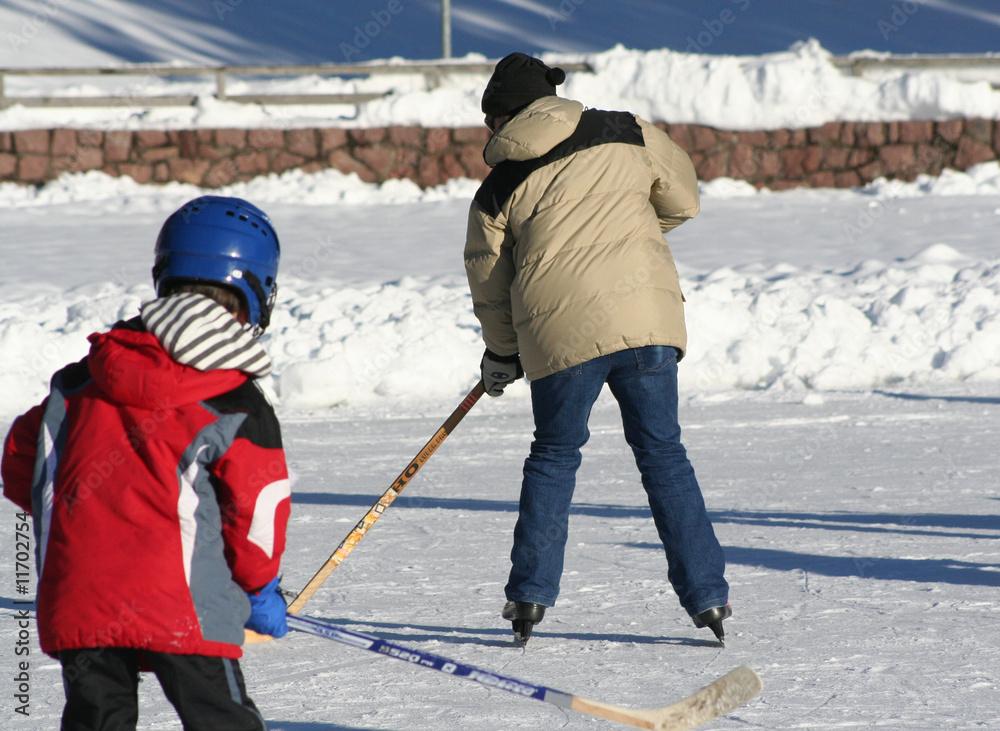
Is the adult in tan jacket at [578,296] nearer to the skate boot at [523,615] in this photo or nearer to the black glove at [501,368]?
the skate boot at [523,615]

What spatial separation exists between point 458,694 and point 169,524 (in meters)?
1.35

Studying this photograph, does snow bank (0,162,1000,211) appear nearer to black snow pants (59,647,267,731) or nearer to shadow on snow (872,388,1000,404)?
shadow on snow (872,388,1000,404)

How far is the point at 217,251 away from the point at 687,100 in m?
12.3

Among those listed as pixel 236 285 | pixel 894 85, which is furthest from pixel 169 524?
pixel 894 85

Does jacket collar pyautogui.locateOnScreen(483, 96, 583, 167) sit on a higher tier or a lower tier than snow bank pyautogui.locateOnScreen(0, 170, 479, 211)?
higher

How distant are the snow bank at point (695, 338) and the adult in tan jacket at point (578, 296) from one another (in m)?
4.62

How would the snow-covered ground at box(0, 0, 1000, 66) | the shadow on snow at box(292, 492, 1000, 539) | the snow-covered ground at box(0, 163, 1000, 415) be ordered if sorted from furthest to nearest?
1. the snow-covered ground at box(0, 0, 1000, 66)
2. the snow-covered ground at box(0, 163, 1000, 415)
3. the shadow on snow at box(292, 492, 1000, 539)

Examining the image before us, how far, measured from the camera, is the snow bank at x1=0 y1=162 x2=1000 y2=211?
1379cm

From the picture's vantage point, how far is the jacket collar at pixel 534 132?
3.51 meters

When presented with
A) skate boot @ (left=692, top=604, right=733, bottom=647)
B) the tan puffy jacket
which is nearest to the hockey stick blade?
skate boot @ (left=692, top=604, right=733, bottom=647)

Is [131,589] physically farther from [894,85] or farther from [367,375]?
[894,85]

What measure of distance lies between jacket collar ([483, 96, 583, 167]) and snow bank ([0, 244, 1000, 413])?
476 centimetres

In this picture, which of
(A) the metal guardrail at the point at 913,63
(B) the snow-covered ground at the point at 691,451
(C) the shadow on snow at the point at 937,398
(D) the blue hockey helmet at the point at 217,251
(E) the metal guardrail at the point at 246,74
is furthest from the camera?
(E) the metal guardrail at the point at 246,74

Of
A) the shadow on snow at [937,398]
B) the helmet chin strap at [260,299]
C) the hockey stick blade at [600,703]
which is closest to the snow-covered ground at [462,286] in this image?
→ the shadow on snow at [937,398]
